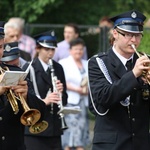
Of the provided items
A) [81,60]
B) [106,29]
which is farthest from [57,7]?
[81,60]

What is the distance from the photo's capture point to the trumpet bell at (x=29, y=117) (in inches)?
221

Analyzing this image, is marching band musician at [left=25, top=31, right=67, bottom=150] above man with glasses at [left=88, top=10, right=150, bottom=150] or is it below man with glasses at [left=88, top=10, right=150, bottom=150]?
below

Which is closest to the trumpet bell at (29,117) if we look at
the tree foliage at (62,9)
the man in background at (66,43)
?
the man in background at (66,43)

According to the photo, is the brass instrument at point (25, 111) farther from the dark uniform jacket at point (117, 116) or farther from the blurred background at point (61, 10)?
the blurred background at point (61, 10)

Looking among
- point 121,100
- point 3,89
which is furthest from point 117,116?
point 3,89

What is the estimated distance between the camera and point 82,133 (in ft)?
36.5

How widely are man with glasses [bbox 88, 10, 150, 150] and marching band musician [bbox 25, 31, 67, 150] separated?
2.03m

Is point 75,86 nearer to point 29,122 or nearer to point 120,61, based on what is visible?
point 120,61

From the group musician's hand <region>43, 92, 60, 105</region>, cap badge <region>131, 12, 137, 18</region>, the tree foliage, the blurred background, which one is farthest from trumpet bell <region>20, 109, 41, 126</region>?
the tree foliage

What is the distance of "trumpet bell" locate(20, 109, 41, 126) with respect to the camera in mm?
5605

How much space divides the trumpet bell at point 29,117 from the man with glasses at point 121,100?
697mm

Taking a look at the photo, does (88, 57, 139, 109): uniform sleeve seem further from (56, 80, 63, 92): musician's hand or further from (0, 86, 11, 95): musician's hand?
(56, 80, 63, 92): musician's hand

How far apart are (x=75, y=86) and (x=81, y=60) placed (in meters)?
0.57

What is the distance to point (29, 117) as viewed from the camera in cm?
562
